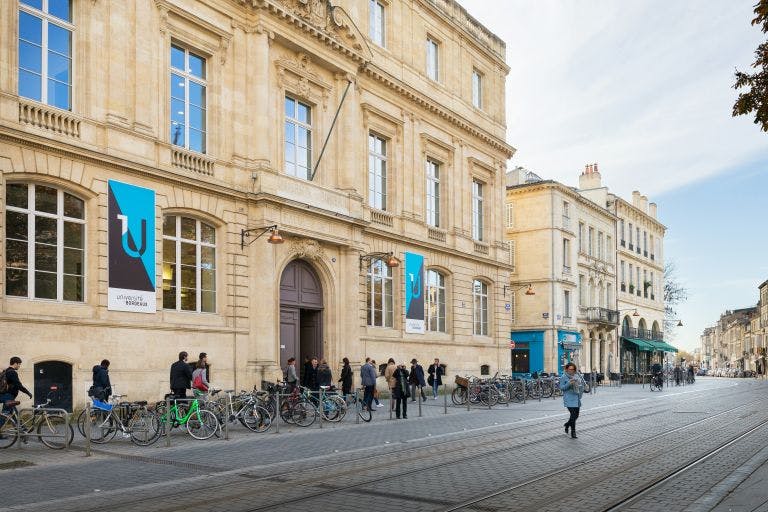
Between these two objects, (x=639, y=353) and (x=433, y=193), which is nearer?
(x=433, y=193)

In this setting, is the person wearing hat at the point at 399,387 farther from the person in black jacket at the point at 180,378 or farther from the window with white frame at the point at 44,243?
the window with white frame at the point at 44,243

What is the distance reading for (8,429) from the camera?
14.4 meters

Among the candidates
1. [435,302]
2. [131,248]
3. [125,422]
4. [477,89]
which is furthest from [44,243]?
[477,89]

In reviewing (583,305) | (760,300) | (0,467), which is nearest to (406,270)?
Result: (0,467)

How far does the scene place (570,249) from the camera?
54.2 meters

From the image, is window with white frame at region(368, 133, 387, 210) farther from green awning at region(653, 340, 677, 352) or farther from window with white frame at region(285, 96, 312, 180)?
green awning at region(653, 340, 677, 352)

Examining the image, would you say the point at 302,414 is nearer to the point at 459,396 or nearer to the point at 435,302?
the point at 459,396

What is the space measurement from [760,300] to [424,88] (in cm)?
10847

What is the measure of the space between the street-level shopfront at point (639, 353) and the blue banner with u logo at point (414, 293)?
33333mm

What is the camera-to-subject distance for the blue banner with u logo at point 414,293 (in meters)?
33.2

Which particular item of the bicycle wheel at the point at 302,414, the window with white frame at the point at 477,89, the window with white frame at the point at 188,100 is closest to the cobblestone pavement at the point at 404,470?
the bicycle wheel at the point at 302,414

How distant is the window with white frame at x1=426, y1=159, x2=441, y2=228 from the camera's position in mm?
36188

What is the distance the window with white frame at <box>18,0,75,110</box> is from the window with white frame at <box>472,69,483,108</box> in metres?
24.0

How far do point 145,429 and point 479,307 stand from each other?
1023 inches
